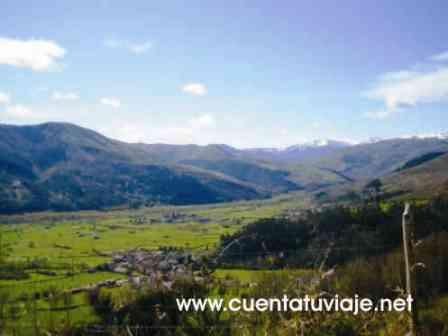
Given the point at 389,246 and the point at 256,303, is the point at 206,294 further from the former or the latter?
the point at 389,246

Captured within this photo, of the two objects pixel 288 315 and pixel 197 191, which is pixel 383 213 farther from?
pixel 197 191

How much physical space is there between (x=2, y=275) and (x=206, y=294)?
38.2 meters

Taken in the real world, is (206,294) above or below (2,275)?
above

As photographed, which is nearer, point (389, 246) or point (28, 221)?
point (389, 246)

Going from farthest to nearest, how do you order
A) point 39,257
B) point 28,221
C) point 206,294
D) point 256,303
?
point 28,221, point 39,257, point 206,294, point 256,303

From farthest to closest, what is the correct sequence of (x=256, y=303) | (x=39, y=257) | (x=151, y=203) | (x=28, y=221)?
(x=151, y=203), (x=28, y=221), (x=39, y=257), (x=256, y=303)

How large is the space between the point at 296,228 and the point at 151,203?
138319 millimetres

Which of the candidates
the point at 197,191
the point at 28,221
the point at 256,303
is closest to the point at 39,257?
the point at 256,303

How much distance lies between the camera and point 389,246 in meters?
16.1

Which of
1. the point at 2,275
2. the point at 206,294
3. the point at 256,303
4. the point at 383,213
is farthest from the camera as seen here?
the point at 2,275

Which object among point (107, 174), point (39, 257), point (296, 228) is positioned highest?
point (107, 174)

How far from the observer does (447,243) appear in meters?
11.6

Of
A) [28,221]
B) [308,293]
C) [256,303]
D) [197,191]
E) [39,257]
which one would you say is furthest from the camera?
[197,191]

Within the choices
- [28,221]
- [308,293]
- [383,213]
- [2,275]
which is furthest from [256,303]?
[28,221]
